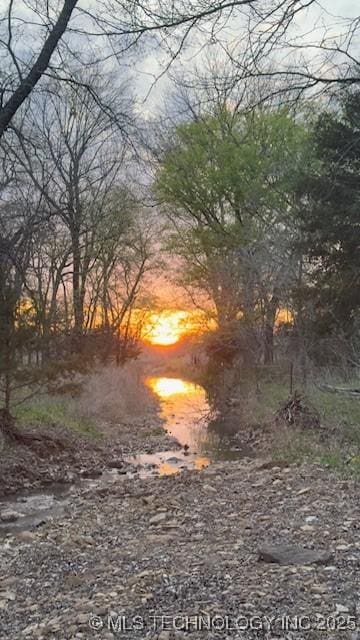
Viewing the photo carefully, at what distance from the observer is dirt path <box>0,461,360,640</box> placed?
423 centimetres

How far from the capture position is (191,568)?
17.7ft

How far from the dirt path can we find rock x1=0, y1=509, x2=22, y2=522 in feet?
2.95

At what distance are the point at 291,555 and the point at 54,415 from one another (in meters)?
11.6

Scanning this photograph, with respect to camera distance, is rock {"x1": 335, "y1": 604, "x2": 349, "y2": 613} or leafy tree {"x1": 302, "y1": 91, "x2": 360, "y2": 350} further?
leafy tree {"x1": 302, "y1": 91, "x2": 360, "y2": 350}

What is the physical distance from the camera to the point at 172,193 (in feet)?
98.3

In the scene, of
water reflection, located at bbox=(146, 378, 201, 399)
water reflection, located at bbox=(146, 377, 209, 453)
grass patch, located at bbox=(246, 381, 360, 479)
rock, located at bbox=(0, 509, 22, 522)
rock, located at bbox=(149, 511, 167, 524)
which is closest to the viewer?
→ rock, located at bbox=(149, 511, 167, 524)

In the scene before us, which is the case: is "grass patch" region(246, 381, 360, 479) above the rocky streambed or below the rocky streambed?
above

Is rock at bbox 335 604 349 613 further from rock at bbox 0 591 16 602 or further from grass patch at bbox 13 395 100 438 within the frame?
grass patch at bbox 13 395 100 438

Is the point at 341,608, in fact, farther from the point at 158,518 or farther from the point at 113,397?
the point at 113,397

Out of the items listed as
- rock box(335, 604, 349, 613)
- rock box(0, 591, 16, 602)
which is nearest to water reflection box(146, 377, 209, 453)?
rock box(0, 591, 16, 602)

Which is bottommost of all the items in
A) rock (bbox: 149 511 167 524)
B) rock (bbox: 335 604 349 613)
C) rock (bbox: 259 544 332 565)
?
rock (bbox: 149 511 167 524)

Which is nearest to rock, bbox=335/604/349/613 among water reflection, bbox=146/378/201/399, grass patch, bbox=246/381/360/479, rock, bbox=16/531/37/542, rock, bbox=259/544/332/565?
rock, bbox=259/544/332/565

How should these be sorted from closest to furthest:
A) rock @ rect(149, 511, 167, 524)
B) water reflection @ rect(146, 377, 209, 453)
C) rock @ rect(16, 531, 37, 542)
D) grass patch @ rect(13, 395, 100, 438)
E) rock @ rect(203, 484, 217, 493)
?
rock @ rect(16, 531, 37, 542) → rock @ rect(149, 511, 167, 524) → rock @ rect(203, 484, 217, 493) → grass patch @ rect(13, 395, 100, 438) → water reflection @ rect(146, 377, 209, 453)

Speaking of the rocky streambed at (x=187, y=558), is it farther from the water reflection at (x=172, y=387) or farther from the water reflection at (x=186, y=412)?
the water reflection at (x=172, y=387)
